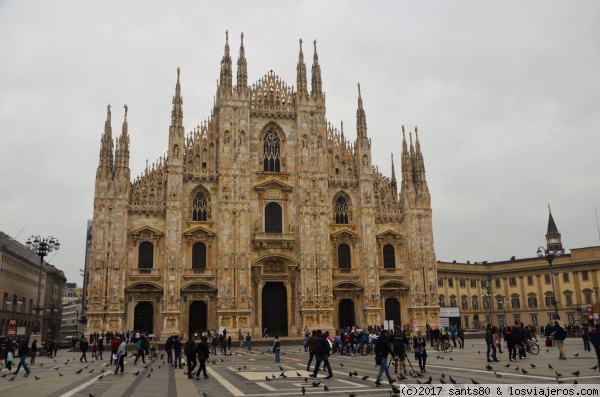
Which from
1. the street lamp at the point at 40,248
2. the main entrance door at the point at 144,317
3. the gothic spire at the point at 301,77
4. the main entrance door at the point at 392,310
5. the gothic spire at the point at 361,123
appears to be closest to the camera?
the street lamp at the point at 40,248

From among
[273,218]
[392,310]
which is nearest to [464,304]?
[392,310]

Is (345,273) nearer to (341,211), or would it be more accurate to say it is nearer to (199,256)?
(341,211)

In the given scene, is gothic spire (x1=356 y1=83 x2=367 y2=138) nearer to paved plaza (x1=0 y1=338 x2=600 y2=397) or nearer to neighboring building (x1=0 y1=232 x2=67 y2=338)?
paved plaza (x1=0 y1=338 x2=600 y2=397)

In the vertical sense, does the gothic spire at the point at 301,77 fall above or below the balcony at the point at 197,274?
above

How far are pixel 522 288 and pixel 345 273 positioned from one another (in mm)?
40730

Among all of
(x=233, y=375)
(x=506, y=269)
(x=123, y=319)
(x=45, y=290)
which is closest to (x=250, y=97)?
(x=123, y=319)

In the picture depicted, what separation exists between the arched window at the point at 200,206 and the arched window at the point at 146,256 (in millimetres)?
4391

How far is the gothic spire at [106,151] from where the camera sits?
4534 centimetres

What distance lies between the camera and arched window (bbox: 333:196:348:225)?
165 ft

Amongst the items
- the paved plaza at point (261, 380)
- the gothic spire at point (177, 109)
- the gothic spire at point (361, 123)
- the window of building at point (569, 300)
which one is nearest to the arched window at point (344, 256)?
the gothic spire at point (361, 123)

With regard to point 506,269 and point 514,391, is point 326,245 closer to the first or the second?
point 514,391

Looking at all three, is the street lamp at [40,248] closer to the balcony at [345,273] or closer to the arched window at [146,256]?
the arched window at [146,256]

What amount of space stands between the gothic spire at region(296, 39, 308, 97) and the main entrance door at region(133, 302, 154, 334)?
919 inches

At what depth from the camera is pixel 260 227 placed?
47812 mm
